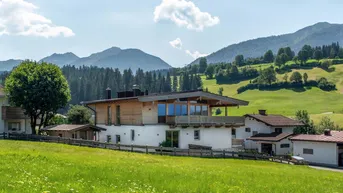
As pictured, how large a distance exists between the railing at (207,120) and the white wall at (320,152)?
1079 cm

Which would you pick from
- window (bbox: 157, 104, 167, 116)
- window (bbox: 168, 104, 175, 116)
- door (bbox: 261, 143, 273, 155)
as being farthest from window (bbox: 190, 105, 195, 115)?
door (bbox: 261, 143, 273, 155)

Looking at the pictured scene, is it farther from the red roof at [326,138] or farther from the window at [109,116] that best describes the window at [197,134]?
the red roof at [326,138]

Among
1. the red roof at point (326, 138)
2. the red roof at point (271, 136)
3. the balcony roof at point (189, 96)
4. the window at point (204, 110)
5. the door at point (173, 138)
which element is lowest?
the red roof at point (271, 136)

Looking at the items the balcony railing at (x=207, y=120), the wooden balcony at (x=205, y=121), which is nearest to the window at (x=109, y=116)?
the wooden balcony at (x=205, y=121)

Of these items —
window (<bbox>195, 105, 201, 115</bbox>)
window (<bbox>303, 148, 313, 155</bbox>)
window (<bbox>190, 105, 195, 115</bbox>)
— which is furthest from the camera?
window (<bbox>303, 148, 313, 155</bbox>)

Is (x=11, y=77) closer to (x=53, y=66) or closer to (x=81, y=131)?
(x=53, y=66)

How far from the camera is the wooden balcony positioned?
43.2m

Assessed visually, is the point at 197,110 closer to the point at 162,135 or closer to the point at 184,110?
the point at 184,110

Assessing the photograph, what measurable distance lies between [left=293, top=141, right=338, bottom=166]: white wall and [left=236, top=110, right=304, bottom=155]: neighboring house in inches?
168

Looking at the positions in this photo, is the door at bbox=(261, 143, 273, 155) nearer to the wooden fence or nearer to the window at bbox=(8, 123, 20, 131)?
the wooden fence

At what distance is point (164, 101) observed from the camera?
4531 centimetres

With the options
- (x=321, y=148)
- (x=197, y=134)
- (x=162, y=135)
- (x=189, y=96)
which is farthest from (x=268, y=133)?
(x=162, y=135)

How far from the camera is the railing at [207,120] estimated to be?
142 feet

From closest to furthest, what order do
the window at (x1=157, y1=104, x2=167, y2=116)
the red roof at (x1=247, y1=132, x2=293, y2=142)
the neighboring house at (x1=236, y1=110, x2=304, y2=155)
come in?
the window at (x1=157, y1=104, x2=167, y2=116)
the red roof at (x1=247, y1=132, x2=293, y2=142)
the neighboring house at (x1=236, y1=110, x2=304, y2=155)
